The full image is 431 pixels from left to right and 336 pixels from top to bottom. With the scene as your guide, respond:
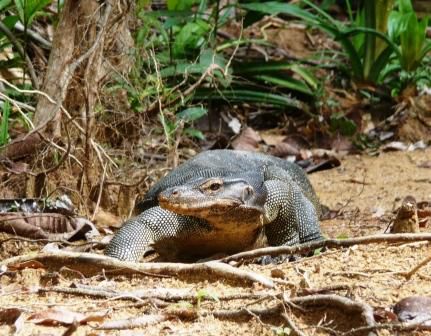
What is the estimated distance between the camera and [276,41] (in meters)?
10.1

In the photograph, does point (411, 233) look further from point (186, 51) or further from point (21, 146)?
point (186, 51)

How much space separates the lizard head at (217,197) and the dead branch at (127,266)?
0.29 metres

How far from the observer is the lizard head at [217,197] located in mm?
3947

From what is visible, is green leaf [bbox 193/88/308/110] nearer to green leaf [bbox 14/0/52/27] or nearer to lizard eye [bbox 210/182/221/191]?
green leaf [bbox 14/0/52/27]

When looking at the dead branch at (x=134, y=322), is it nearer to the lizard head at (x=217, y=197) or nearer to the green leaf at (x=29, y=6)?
the lizard head at (x=217, y=197)

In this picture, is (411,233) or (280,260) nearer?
(411,233)

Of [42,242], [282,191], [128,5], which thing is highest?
[128,5]

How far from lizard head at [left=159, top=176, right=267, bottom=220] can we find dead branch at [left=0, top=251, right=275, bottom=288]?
0.29 m

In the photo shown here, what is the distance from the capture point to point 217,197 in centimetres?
412

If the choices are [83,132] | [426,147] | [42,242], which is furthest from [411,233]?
[426,147]

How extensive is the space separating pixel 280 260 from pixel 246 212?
0.91 ft

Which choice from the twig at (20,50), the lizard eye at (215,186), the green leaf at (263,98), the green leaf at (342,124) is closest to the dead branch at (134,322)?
the lizard eye at (215,186)

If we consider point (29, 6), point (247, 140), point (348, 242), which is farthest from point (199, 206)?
point (247, 140)

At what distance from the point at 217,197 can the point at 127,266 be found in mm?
551
